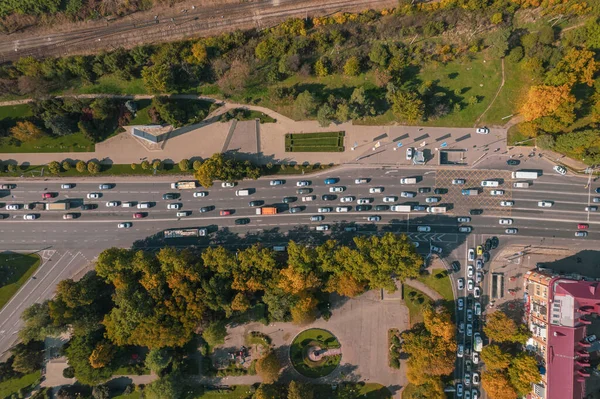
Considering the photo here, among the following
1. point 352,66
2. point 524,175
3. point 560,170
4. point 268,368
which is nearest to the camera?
point 268,368

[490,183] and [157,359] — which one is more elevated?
[490,183]

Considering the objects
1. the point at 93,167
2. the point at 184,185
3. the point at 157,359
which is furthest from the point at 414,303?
the point at 93,167

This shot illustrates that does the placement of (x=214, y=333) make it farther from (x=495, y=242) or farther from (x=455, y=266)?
(x=495, y=242)

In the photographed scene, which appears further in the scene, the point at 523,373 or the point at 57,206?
the point at 57,206

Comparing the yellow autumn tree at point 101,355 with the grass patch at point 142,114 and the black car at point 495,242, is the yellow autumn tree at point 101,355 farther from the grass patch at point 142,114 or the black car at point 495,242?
the black car at point 495,242

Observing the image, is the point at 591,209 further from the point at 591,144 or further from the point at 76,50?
the point at 76,50

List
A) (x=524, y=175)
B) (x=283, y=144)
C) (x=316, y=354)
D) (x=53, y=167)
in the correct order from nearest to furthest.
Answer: (x=53, y=167), (x=524, y=175), (x=316, y=354), (x=283, y=144)

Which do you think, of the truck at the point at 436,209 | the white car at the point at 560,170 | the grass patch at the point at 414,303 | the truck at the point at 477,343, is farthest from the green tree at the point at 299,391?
the white car at the point at 560,170
